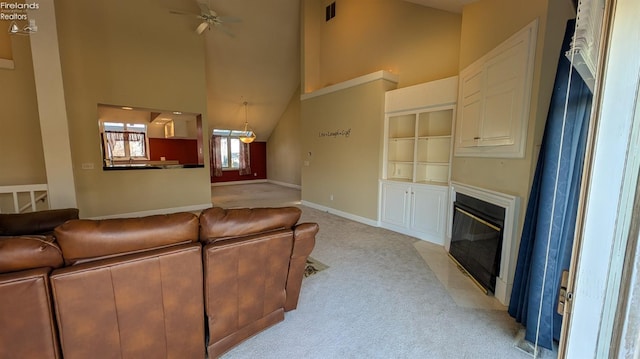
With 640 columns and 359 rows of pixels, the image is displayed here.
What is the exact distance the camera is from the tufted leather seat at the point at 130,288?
4.13ft

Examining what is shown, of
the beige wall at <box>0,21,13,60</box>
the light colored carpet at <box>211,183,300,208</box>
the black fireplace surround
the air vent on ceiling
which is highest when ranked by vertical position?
the air vent on ceiling

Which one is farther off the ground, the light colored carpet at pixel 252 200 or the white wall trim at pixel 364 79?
the white wall trim at pixel 364 79

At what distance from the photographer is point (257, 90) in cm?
871

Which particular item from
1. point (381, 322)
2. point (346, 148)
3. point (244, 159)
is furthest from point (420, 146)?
point (244, 159)

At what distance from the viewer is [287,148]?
1055cm

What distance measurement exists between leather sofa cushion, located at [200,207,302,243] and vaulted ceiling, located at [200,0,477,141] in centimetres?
445

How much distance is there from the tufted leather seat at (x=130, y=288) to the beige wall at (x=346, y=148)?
3809mm

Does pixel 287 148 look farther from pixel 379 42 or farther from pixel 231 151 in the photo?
pixel 379 42

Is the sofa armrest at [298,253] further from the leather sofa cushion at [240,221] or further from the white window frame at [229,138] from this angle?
the white window frame at [229,138]

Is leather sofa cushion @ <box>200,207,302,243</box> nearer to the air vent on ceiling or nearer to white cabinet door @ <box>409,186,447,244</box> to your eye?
white cabinet door @ <box>409,186,447,244</box>

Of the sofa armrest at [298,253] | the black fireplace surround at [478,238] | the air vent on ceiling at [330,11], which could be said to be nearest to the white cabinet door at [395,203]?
the black fireplace surround at [478,238]

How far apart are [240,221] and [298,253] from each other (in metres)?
0.54

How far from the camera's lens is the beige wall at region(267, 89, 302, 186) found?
989 centimetres

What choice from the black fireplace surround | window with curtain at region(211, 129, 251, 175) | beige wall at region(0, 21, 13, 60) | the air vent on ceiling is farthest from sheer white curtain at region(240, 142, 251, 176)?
the black fireplace surround
